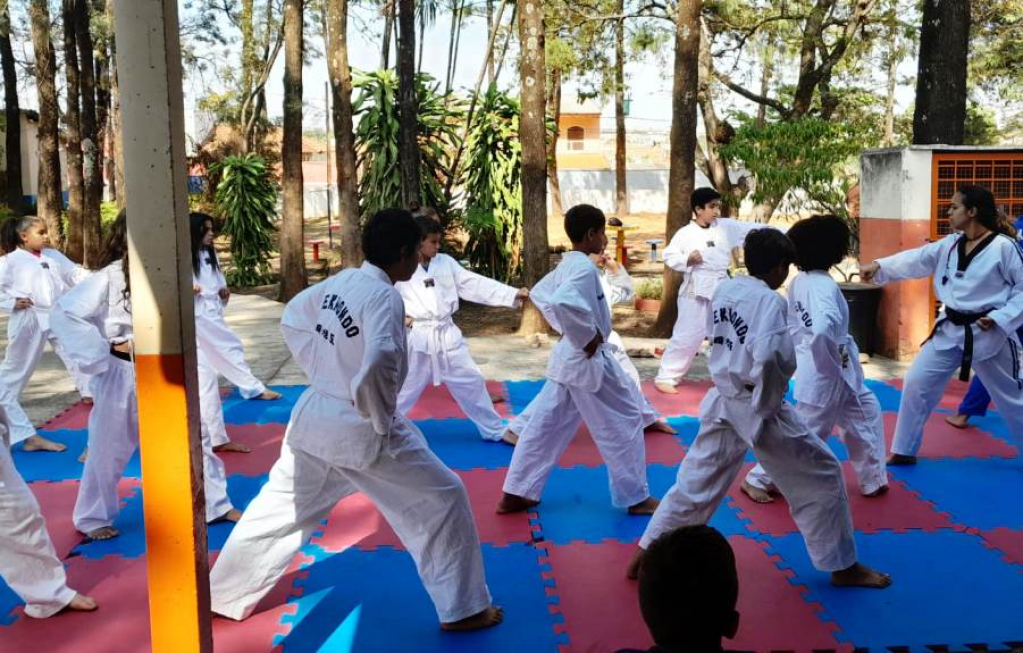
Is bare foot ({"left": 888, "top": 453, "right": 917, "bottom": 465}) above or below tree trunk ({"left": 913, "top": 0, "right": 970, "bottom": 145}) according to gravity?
below

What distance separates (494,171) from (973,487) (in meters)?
9.31

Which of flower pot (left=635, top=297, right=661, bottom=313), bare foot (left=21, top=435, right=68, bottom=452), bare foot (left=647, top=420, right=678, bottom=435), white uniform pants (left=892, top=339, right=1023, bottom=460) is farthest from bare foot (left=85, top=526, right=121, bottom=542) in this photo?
flower pot (left=635, top=297, right=661, bottom=313)

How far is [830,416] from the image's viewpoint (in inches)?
211

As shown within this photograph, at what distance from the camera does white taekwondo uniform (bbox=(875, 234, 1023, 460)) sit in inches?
228

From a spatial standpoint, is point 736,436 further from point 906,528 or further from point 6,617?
point 6,617

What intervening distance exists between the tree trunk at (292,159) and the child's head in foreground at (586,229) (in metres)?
9.94

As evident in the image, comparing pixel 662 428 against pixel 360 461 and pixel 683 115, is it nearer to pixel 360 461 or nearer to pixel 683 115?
pixel 360 461

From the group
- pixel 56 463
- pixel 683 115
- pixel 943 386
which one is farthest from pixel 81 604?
pixel 683 115

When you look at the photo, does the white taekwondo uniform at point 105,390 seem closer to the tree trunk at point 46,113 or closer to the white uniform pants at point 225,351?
the white uniform pants at point 225,351

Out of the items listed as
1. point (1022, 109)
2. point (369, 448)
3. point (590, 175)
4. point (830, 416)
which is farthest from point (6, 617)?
point (1022, 109)

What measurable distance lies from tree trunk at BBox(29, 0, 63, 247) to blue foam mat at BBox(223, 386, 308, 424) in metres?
12.8

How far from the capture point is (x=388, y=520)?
3.91 meters

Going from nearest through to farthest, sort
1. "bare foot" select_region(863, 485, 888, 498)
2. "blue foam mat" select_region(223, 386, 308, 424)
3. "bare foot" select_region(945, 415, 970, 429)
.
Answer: "bare foot" select_region(863, 485, 888, 498), "bare foot" select_region(945, 415, 970, 429), "blue foam mat" select_region(223, 386, 308, 424)

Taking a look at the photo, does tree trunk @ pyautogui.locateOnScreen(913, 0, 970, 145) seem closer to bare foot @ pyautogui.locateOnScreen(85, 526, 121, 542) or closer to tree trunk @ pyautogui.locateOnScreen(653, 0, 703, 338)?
tree trunk @ pyautogui.locateOnScreen(653, 0, 703, 338)
